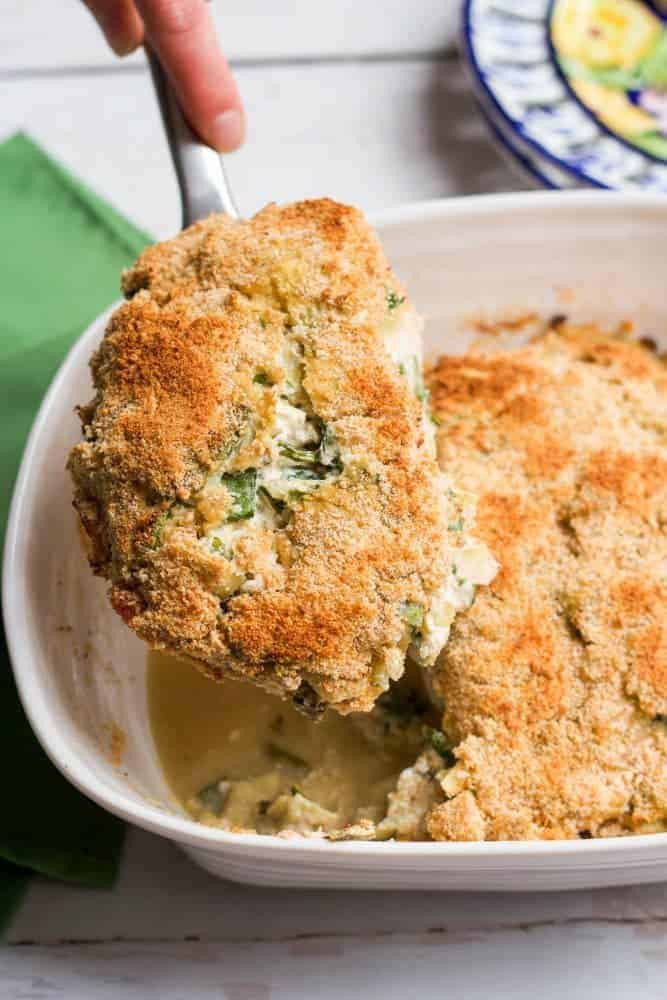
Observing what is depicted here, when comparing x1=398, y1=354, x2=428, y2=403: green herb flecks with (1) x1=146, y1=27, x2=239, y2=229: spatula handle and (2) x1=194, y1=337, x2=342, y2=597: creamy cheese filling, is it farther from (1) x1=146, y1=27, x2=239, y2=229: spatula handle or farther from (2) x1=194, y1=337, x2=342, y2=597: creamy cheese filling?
(1) x1=146, y1=27, x2=239, y2=229: spatula handle

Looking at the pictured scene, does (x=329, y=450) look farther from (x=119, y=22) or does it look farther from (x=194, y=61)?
(x=119, y=22)

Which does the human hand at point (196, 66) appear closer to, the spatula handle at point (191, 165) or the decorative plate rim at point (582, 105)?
the spatula handle at point (191, 165)

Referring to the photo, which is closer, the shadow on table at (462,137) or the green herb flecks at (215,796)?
the green herb flecks at (215,796)

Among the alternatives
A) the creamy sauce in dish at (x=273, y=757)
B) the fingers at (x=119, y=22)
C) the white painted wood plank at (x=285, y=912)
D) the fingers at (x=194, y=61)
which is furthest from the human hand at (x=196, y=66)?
the white painted wood plank at (x=285, y=912)

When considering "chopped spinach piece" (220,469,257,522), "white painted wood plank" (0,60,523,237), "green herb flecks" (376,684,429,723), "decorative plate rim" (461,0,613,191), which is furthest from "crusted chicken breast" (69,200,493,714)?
"white painted wood plank" (0,60,523,237)

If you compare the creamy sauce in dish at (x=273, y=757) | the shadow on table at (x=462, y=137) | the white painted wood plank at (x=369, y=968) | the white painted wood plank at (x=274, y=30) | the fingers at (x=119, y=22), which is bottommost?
the white painted wood plank at (x=369, y=968)

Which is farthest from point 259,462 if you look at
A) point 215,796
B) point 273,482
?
point 215,796

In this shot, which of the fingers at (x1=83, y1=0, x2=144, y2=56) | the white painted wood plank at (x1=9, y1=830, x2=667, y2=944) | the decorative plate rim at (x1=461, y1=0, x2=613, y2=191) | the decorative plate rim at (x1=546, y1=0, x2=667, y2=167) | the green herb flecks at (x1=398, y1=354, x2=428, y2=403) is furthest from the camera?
the decorative plate rim at (x1=546, y1=0, x2=667, y2=167)
